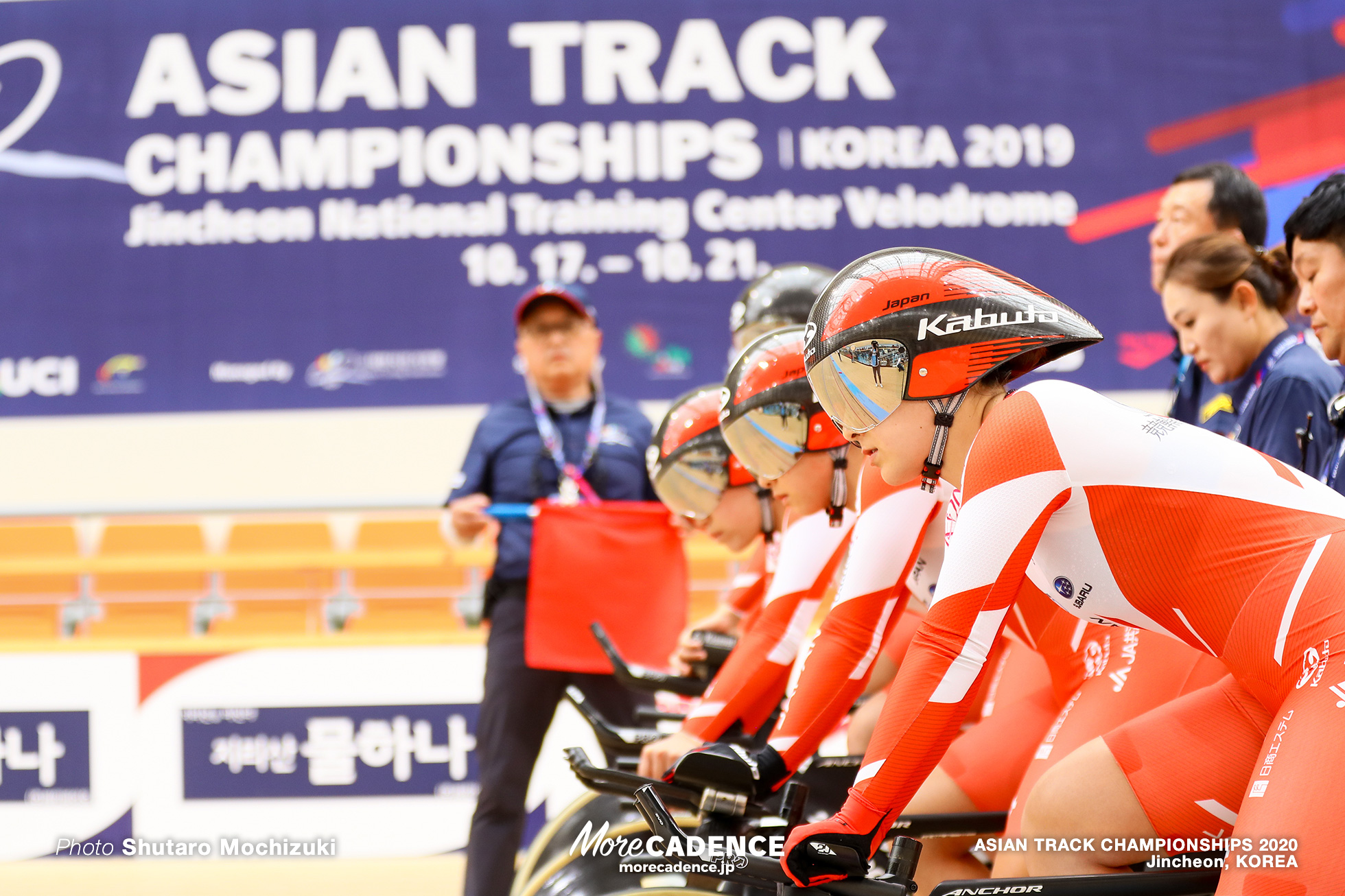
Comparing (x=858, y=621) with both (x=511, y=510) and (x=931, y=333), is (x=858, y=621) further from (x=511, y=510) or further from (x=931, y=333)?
(x=511, y=510)

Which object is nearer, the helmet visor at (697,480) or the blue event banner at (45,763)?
the helmet visor at (697,480)

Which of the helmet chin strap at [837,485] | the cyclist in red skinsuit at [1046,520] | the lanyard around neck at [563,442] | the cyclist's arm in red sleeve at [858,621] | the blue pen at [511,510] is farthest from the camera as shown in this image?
the lanyard around neck at [563,442]

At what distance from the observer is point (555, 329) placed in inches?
167

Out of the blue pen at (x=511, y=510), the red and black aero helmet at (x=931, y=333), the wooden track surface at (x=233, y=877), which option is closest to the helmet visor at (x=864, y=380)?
the red and black aero helmet at (x=931, y=333)

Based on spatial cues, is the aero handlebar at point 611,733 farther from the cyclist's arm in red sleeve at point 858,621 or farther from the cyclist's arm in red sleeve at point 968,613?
the cyclist's arm in red sleeve at point 968,613

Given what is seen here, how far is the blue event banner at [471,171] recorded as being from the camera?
7.27 m

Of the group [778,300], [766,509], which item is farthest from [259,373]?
[766,509]

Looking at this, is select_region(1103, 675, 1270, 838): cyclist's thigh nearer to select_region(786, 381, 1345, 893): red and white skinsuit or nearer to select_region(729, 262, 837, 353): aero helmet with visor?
select_region(786, 381, 1345, 893): red and white skinsuit

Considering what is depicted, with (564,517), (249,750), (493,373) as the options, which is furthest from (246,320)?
(564,517)

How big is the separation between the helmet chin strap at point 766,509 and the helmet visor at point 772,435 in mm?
475

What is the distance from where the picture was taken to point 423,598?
20.2ft

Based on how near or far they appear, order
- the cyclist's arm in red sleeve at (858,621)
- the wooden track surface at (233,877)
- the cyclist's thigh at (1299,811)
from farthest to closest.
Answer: the wooden track surface at (233,877) → the cyclist's arm in red sleeve at (858,621) → the cyclist's thigh at (1299,811)

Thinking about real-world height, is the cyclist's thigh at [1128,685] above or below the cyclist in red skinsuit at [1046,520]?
below

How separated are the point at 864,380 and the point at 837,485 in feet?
2.20
